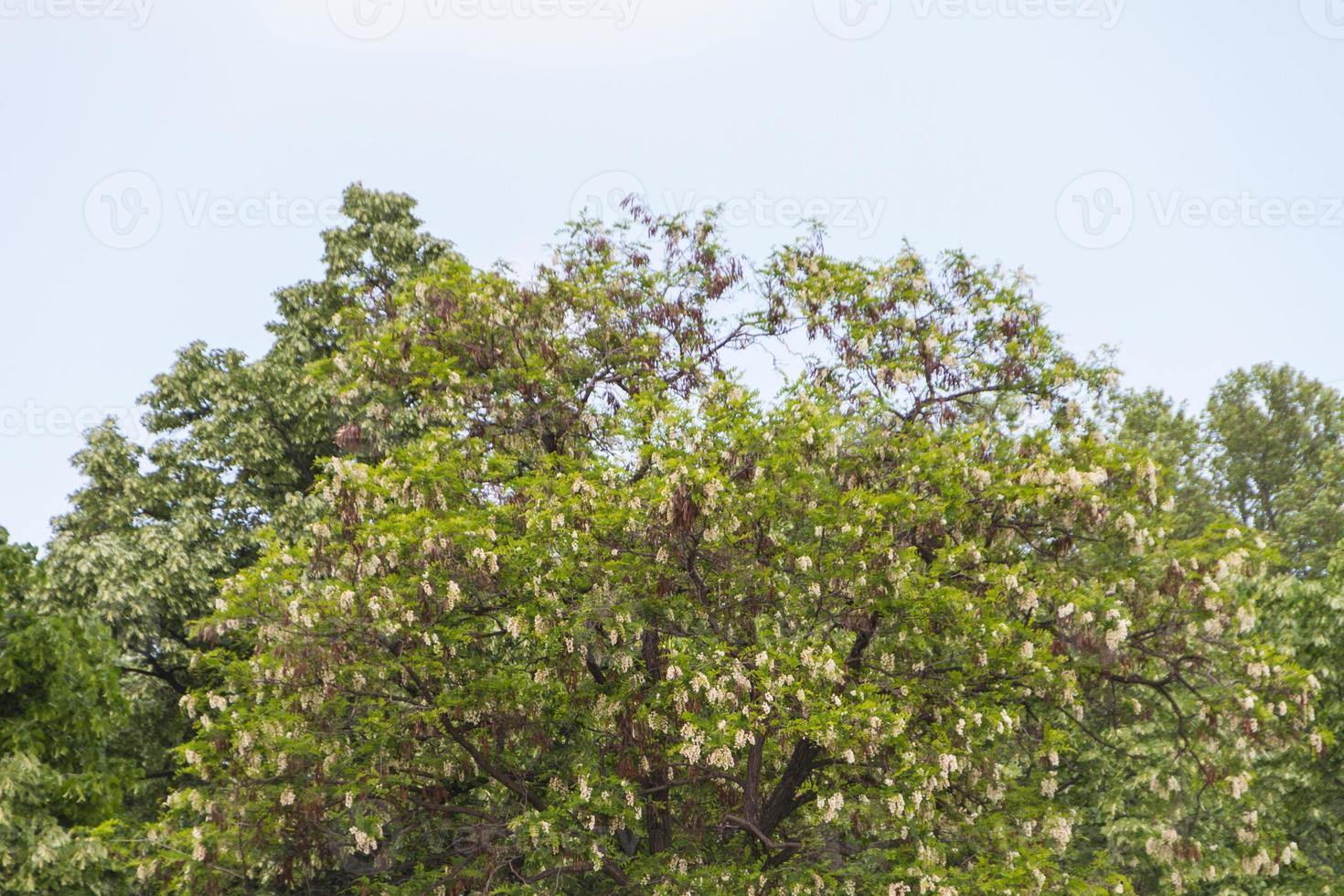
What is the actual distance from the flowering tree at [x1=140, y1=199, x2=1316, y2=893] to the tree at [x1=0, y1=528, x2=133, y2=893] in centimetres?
175

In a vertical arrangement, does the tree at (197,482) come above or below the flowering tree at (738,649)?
above

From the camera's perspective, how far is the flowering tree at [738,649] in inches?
602

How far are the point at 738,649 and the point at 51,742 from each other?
11.9 m

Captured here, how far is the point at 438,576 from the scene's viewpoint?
52.1 feet

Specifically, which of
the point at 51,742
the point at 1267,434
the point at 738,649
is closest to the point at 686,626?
the point at 738,649

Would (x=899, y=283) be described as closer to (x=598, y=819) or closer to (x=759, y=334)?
(x=759, y=334)

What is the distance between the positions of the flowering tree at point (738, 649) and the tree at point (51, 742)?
69.1 inches

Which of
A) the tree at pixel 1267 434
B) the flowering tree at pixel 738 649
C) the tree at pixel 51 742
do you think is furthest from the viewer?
the tree at pixel 1267 434

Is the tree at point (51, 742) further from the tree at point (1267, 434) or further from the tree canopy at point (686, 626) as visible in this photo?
the tree at point (1267, 434)

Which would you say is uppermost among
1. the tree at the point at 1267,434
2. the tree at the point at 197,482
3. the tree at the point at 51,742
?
the tree at the point at 1267,434

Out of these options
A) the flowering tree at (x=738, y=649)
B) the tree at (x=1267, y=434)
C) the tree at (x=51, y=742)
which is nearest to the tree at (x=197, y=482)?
the tree at (x=51, y=742)

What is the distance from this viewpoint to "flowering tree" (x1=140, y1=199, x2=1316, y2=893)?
15.3 m

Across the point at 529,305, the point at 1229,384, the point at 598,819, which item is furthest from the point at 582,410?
the point at 1229,384

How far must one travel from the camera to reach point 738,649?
15703mm
